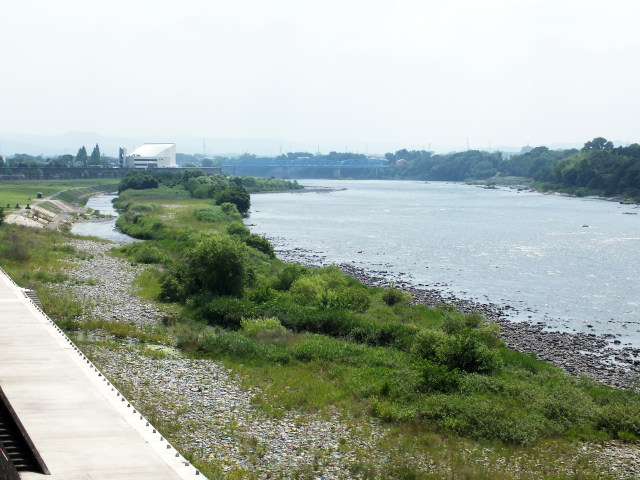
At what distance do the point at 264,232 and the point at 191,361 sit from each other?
49.8m

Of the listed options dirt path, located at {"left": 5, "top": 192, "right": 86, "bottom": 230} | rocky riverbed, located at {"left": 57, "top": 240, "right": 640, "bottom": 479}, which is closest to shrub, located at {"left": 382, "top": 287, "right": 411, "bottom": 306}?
rocky riverbed, located at {"left": 57, "top": 240, "right": 640, "bottom": 479}

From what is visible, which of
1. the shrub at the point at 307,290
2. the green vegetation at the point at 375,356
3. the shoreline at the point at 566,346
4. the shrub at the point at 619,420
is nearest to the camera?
the shrub at the point at 619,420

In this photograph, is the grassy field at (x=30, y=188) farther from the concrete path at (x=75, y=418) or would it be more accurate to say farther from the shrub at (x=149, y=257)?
the concrete path at (x=75, y=418)

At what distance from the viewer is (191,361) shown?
22891 millimetres

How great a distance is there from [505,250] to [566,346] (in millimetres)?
30776

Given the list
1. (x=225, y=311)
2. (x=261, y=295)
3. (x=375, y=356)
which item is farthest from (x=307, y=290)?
(x=375, y=356)

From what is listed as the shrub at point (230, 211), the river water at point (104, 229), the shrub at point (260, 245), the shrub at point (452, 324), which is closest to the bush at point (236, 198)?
the shrub at point (230, 211)

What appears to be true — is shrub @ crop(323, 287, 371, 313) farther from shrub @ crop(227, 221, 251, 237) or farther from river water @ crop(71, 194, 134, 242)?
river water @ crop(71, 194, 134, 242)

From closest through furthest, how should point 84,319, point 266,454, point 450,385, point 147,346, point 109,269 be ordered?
1. point 266,454
2. point 450,385
3. point 147,346
4. point 84,319
5. point 109,269

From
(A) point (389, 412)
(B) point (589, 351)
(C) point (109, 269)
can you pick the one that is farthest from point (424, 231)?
(A) point (389, 412)

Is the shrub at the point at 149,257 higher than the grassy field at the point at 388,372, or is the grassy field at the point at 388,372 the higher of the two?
the shrub at the point at 149,257

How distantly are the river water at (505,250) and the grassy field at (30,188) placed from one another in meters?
30.0

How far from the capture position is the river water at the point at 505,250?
126 ft

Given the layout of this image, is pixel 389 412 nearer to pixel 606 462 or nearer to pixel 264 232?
pixel 606 462
